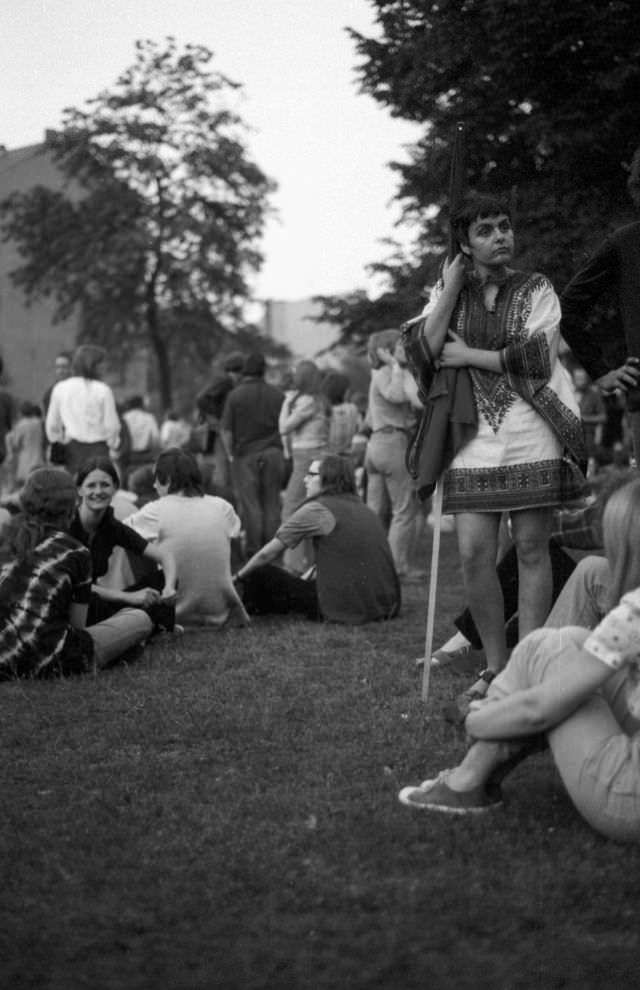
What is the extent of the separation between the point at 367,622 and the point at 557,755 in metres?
5.16

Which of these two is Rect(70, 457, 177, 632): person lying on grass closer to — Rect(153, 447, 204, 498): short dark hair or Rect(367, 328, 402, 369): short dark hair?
Rect(153, 447, 204, 498): short dark hair

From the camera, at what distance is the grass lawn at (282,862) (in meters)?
3.29

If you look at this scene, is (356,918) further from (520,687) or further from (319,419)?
(319,419)

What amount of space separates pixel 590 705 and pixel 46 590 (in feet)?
11.2

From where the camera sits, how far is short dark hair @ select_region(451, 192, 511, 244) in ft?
19.1

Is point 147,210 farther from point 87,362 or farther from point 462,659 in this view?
point 462,659

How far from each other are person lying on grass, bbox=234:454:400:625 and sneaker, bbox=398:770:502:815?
4.60m

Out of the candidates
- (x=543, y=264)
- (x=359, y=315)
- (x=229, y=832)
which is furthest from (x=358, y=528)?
(x=359, y=315)

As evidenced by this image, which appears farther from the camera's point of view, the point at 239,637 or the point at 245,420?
the point at 245,420

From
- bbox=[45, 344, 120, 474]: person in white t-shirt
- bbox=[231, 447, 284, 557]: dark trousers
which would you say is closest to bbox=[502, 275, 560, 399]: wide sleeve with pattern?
bbox=[45, 344, 120, 474]: person in white t-shirt

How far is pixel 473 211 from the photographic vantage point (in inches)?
230

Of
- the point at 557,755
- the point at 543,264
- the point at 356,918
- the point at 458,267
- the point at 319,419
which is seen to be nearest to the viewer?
the point at 356,918

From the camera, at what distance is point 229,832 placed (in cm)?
428

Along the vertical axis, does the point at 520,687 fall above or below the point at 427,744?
above
